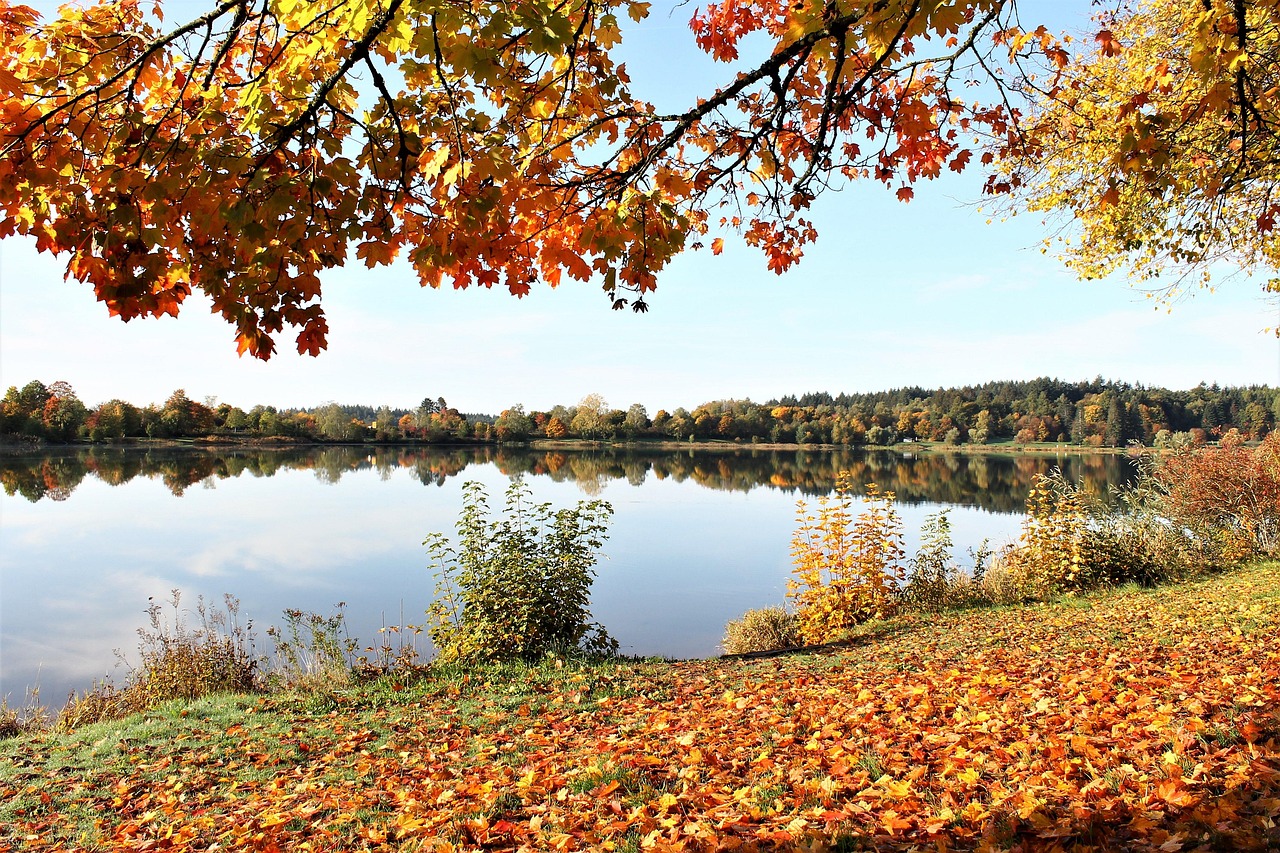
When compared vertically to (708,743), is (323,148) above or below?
above

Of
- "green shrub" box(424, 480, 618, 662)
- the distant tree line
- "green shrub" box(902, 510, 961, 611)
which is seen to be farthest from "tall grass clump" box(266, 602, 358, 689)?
the distant tree line

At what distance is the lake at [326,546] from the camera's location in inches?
496

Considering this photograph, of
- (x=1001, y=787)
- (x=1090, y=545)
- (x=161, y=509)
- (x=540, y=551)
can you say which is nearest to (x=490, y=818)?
(x=1001, y=787)

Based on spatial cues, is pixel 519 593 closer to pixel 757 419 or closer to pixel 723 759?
pixel 723 759

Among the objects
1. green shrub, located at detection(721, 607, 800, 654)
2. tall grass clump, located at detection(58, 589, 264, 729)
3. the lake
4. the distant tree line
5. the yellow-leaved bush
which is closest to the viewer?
tall grass clump, located at detection(58, 589, 264, 729)

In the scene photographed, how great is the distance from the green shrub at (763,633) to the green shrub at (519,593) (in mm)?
3147

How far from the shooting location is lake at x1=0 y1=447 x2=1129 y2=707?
1260 cm

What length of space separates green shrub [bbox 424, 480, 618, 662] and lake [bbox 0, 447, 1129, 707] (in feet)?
11.4

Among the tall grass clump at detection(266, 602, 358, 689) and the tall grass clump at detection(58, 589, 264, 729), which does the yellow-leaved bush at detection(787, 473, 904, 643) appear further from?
the tall grass clump at detection(58, 589, 264, 729)

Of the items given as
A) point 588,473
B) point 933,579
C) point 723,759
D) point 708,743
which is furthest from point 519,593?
point 588,473

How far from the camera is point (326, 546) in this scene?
2044cm

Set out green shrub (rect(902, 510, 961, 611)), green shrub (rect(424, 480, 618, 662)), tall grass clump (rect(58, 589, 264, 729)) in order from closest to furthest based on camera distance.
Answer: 1. tall grass clump (rect(58, 589, 264, 729))
2. green shrub (rect(424, 480, 618, 662))
3. green shrub (rect(902, 510, 961, 611))

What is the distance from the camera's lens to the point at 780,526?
24406 mm

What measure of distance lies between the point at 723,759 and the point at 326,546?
1946 cm
